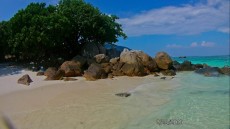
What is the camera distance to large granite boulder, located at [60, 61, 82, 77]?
1776cm

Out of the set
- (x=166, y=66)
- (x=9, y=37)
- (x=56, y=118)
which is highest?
(x=9, y=37)

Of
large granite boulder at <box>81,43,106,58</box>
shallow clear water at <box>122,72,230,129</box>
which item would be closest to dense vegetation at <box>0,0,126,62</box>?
large granite boulder at <box>81,43,106,58</box>

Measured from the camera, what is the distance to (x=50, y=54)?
2350 centimetres

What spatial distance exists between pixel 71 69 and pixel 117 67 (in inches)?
116

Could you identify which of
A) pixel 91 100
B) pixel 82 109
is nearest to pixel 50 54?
pixel 91 100

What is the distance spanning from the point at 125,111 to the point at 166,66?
43.2 feet

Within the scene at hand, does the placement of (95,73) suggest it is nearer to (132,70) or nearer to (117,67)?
(117,67)

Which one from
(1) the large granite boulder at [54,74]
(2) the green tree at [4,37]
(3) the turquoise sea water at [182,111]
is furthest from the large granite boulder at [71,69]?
(2) the green tree at [4,37]

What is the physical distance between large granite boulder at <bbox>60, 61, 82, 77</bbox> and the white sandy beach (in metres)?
2.62

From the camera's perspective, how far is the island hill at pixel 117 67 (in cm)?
1736

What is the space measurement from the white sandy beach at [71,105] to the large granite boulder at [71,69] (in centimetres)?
262

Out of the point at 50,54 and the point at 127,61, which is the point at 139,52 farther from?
the point at 50,54

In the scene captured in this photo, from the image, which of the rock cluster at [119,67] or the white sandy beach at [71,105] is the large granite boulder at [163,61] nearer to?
the rock cluster at [119,67]

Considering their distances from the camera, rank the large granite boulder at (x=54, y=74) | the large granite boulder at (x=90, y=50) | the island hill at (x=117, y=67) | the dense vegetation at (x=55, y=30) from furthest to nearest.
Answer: the large granite boulder at (x=90, y=50), the dense vegetation at (x=55, y=30), the island hill at (x=117, y=67), the large granite boulder at (x=54, y=74)
